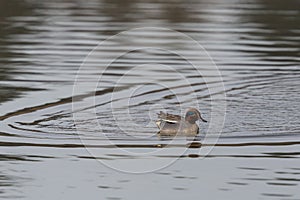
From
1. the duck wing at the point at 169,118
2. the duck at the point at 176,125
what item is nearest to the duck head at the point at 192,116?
the duck at the point at 176,125

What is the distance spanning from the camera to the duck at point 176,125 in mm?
13570

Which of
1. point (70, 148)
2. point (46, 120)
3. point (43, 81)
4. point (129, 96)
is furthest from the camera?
point (43, 81)

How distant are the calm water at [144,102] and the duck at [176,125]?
0.45 feet

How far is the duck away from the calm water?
0.45 ft

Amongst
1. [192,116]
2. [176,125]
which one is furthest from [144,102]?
[176,125]

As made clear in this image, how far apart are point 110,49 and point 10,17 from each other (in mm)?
4942

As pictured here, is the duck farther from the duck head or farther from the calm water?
the calm water

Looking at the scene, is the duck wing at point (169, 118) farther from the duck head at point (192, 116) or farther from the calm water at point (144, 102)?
the calm water at point (144, 102)

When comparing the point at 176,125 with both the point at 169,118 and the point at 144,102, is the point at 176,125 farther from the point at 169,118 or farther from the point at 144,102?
the point at 144,102

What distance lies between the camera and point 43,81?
675 inches

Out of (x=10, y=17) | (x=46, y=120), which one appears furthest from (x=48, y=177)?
(x=10, y=17)

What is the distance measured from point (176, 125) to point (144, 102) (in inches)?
83.4

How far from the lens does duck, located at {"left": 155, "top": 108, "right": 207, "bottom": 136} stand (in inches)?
534

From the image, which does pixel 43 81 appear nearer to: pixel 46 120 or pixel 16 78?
pixel 16 78
